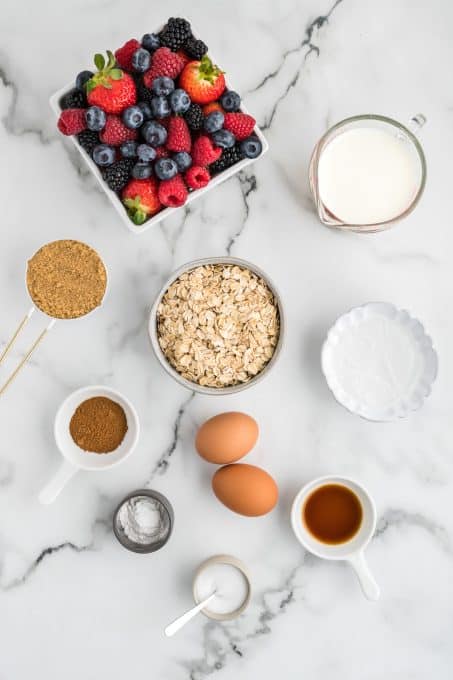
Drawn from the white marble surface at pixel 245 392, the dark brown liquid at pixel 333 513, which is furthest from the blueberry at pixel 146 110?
the dark brown liquid at pixel 333 513

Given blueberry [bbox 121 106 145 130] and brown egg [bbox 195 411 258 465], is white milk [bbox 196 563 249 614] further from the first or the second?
blueberry [bbox 121 106 145 130]

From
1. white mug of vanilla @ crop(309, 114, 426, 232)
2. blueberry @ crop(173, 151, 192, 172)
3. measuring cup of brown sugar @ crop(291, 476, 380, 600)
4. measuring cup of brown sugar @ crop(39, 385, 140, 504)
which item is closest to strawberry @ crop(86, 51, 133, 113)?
blueberry @ crop(173, 151, 192, 172)

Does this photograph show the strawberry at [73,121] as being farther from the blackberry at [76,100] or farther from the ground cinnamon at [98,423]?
the ground cinnamon at [98,423]

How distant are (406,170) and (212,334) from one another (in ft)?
1.44

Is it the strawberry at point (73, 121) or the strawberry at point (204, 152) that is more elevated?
the strawberry at point (204, 152)

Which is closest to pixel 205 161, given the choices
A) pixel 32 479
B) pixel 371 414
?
pixel 371 414

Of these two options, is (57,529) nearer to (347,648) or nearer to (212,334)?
(212,334)

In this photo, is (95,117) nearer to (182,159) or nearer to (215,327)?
(182,159)

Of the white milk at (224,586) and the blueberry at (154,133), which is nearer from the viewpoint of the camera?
the blueberry at (154,133)

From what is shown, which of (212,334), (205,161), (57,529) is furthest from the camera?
(57,529)

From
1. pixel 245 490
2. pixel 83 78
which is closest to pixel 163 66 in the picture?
pixel 83 78

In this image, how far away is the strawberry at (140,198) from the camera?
116 centimetres

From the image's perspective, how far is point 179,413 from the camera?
4.43 ft

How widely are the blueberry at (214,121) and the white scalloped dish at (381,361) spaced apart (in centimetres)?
41
